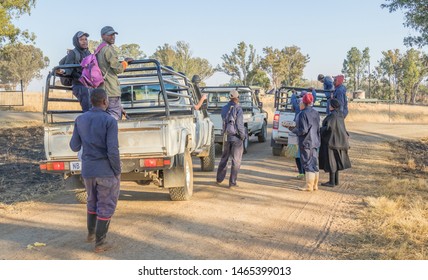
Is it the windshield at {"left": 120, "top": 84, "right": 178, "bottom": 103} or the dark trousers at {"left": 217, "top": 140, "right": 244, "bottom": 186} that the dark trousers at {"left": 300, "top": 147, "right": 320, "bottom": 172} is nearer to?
the dark trousers at {"left": 217, "top": 140, "right": 244, "bottom": 186}

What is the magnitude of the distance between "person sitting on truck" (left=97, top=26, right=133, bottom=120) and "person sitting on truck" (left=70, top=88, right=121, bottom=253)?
1204 millimetres

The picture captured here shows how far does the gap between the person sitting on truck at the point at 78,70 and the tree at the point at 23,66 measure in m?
80.8

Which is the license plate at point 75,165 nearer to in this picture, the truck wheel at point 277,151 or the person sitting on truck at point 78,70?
the person sitting on truck at point 78,70

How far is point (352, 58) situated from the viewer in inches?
3002

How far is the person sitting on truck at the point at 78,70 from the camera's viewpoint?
7.20m

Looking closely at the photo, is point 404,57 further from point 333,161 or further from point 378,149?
point 333,161

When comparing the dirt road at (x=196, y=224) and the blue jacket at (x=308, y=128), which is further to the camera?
the blue jacket at (x=308, y=128)

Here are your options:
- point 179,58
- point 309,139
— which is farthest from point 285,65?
point 309,139

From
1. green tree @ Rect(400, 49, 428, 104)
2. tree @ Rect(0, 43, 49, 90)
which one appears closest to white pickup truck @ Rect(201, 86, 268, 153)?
green tree @ Rect(400, 49, 428, 104)

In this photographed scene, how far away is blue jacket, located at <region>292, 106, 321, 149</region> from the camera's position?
8.71 meters

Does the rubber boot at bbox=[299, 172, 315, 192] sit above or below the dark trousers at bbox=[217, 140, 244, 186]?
below

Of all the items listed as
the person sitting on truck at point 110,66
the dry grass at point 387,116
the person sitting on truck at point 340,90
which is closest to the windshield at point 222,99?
the person sitting on truck at point 340,90

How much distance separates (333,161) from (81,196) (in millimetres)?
4554

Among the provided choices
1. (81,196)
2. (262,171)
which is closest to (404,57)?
(262,171)
